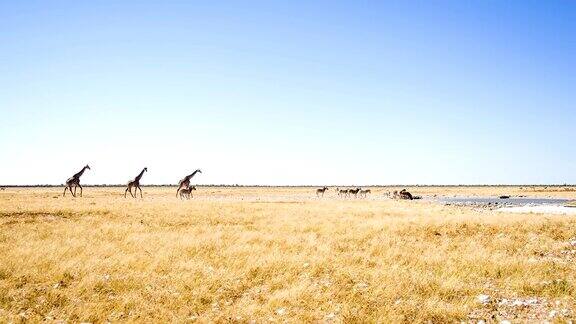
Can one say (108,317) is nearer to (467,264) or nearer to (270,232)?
(467,264)

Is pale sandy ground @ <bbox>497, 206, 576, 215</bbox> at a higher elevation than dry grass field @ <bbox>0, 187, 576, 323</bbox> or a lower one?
higher

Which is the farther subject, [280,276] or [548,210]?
[548,210]

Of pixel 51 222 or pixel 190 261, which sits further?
pixel 51 222

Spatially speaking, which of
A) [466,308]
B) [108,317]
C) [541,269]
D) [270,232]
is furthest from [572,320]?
[270,232]

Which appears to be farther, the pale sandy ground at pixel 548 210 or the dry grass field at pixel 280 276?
the pale sandy ground at pixel 548 210

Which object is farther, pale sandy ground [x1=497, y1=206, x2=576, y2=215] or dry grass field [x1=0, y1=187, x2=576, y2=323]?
pale sandy ground [x1=497, y1=206, x2=576, y2=215]

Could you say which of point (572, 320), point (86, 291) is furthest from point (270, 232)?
point (572, 320)

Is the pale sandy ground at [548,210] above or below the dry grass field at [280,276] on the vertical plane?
above

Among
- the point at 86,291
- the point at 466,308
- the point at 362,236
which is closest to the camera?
the point at 466,308

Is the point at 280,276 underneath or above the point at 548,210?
underneath

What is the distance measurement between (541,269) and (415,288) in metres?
4.31

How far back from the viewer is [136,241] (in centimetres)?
1517

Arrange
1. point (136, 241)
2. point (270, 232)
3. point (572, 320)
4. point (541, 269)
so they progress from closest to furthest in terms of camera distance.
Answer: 1. point (572, 320)
2. point (541, 269)
3. point (136, 241)
4. point (270, 232)

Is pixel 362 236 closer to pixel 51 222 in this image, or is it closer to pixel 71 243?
pixel 71 243
